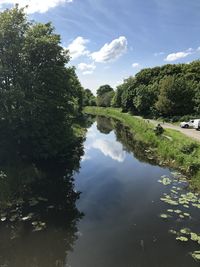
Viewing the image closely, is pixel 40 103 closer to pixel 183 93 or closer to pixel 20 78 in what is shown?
pixel 20 78

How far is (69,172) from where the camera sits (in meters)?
30.7

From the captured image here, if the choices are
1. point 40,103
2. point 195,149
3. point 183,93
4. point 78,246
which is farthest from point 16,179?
point 183,93

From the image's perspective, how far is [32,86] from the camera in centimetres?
2986

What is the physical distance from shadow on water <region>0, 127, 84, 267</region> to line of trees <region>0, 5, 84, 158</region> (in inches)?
83.4

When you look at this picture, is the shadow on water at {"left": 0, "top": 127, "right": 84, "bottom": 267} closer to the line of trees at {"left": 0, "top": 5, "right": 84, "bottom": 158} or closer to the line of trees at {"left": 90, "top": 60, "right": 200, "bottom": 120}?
the line of trees at {"left": 0, "top": 5, "right": 84, "bottom": 158}

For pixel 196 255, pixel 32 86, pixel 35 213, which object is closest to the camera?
pixel 196 255

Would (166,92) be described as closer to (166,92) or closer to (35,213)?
(166,92)

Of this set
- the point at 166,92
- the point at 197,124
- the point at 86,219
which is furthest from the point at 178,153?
the point at 166,92

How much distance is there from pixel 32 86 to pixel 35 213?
14.0 m

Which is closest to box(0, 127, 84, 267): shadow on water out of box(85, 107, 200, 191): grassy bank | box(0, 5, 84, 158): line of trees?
box(0, 5, 84, 158): line of trees

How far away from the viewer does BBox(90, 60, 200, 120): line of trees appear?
64.4 meters

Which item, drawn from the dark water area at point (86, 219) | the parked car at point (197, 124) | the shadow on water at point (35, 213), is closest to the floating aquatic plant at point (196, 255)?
the dark water area at point (86, 219)

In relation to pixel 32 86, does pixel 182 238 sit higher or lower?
lower

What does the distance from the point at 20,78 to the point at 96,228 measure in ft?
53.5
